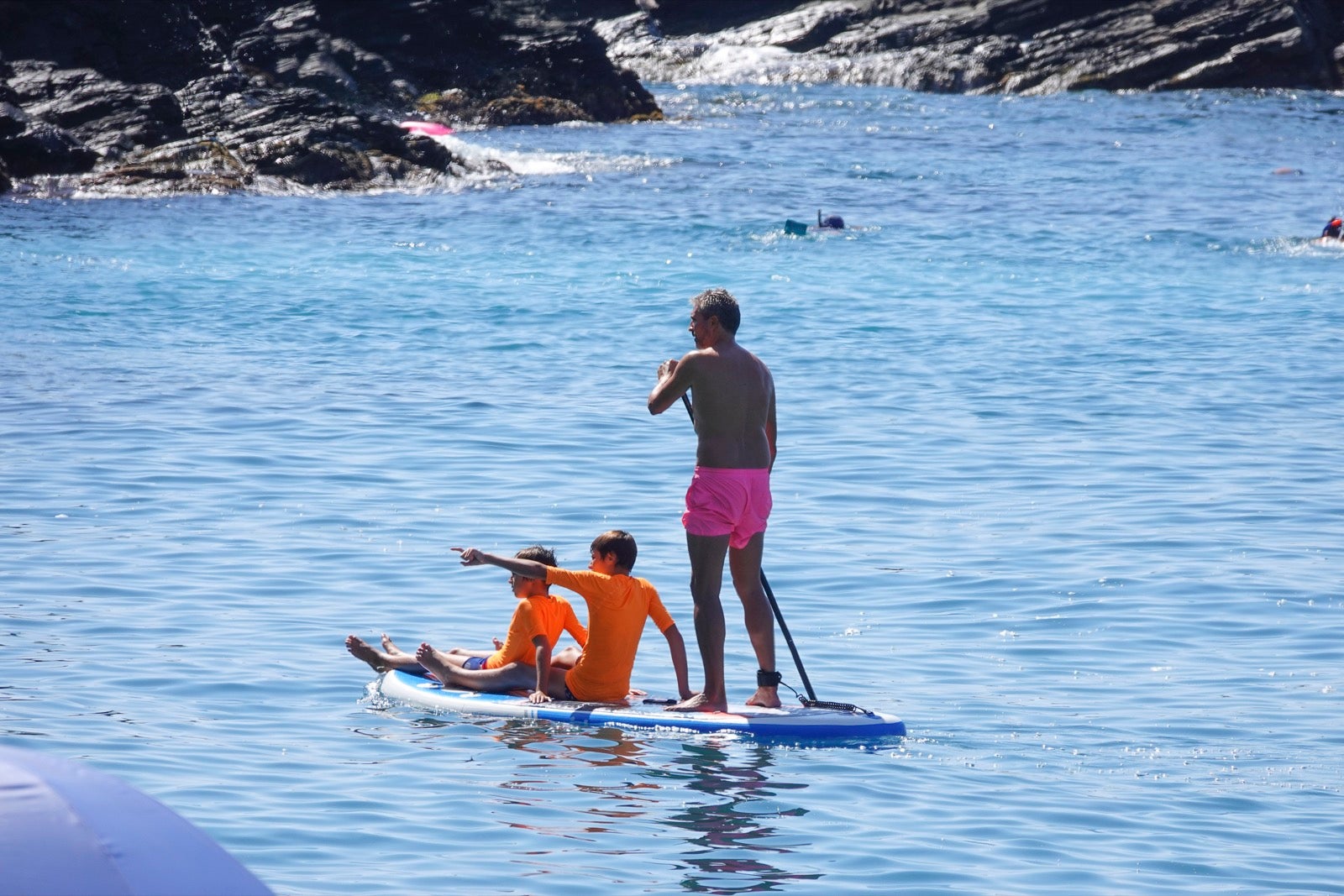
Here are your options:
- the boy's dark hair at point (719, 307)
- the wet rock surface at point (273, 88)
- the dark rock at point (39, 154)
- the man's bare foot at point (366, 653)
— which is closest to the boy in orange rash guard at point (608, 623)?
the man's bare foot at point (366, 653)

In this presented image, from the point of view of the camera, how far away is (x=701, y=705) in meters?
8.53

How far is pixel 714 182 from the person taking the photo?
105 ft

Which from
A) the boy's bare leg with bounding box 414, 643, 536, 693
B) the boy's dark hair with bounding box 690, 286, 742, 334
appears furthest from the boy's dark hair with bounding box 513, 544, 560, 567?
the boy's dark hair with bounding box 690, 286, 742, 334

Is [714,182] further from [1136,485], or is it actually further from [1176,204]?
[1136,485]

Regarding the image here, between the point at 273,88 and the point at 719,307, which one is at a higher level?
the point at 273,88

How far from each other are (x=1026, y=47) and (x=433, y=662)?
43.6 m

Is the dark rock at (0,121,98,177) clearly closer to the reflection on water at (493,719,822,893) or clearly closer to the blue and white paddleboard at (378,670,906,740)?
the blue and white paddleboard at (378,670,906,740)

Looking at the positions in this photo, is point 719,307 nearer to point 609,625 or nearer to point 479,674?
point 609,625

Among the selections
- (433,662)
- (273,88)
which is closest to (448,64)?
(273,88)

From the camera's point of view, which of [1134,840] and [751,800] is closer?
[1134,840]

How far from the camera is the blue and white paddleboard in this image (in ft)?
27.2

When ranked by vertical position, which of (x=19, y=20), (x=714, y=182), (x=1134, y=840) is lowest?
(x=1134, y=840)

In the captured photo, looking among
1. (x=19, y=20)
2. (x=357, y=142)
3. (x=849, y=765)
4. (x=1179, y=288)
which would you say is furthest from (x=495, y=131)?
(x=849, y=765)

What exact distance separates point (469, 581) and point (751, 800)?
4.04m
